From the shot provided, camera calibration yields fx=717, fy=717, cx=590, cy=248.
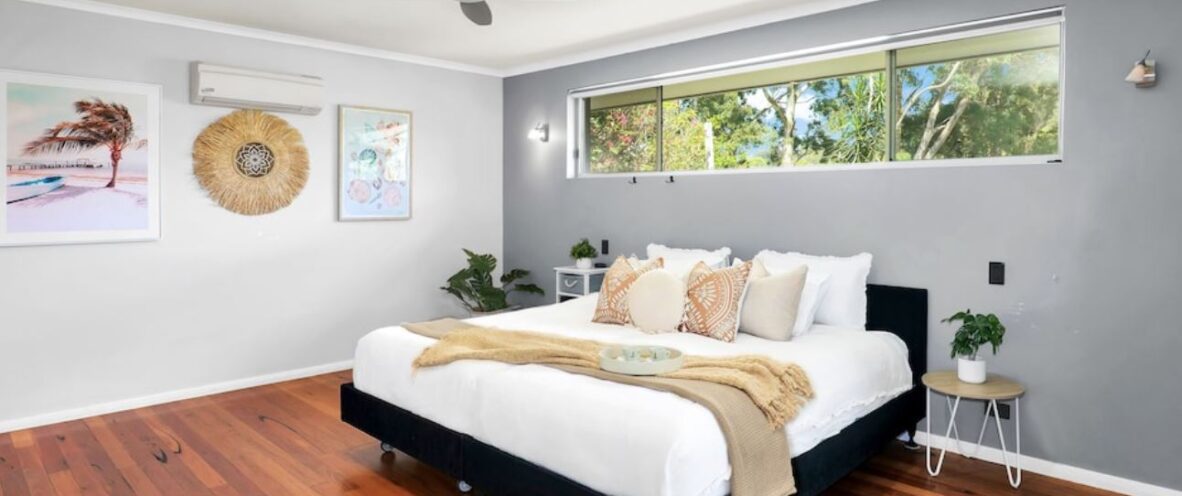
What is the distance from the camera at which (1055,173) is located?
10.6ft

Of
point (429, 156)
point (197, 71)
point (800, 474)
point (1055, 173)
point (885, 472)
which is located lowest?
point (885, 472)

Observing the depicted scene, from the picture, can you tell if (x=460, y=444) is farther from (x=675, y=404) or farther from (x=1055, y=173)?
(x=1055, y=173)

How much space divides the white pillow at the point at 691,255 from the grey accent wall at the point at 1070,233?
1.00 feet

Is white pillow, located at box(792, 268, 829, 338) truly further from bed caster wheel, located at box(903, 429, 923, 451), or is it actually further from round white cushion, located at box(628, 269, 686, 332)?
bed caster wheel, located at box(903, 429, 923, 451)

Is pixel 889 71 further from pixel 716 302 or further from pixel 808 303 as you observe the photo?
pixel 716 302

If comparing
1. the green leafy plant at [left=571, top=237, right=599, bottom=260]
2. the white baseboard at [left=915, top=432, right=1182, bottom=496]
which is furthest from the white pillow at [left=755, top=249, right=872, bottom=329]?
the green leafy plant at [left=571, top=237, right=599, bottom=260]

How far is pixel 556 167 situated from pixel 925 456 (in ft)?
10.8

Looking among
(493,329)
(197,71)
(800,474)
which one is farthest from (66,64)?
(800,474)

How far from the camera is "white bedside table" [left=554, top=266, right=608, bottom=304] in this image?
5.16 m

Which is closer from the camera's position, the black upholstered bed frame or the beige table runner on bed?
the beige table runner on bed

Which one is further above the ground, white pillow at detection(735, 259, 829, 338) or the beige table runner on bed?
white pillow at detection(735, 259, 829, 338)

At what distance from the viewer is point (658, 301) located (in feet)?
→ 11.8

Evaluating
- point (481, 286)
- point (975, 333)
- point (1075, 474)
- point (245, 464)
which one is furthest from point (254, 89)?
point (1075, 474)

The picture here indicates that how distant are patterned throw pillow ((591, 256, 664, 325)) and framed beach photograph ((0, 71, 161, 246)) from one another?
107 inches
